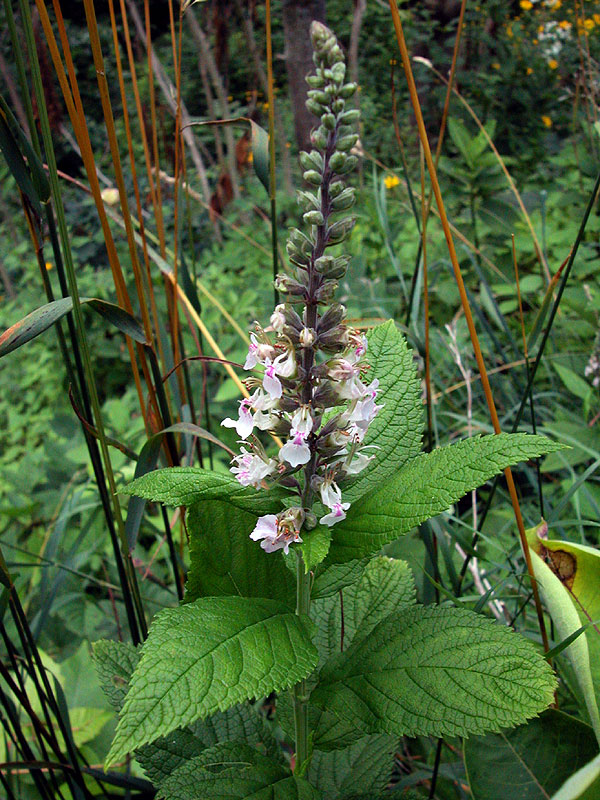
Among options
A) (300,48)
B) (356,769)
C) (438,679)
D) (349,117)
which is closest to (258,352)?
(349,117)

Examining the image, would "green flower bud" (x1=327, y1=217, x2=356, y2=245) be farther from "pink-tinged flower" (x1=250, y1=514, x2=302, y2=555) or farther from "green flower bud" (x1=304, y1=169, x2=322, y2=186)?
"pink-tinged flower" (x1=250, y1=514, x2=302, y2=555)

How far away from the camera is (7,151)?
883 millimetres

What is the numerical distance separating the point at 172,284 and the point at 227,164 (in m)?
3.61

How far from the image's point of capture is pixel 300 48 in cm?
424

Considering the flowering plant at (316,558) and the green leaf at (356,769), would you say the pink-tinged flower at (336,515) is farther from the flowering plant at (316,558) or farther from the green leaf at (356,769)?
the green leaf at (356,769)

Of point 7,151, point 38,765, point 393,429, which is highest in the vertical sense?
point 7,151

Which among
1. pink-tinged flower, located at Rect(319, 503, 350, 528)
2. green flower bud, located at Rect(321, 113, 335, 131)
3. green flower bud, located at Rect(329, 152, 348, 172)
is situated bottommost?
pink-tinged flower, located at Rect(319, 503, 350, 528)

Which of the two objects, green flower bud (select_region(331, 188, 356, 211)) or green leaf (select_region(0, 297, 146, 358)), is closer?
green flower bud (select_region(331, 188, 356, 211))

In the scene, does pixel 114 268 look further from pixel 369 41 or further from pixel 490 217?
pixel 369 41

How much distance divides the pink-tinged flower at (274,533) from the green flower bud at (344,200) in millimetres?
344

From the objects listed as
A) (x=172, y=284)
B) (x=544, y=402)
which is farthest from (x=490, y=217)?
(x=172, y=284)

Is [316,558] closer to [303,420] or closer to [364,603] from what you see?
[303,420]

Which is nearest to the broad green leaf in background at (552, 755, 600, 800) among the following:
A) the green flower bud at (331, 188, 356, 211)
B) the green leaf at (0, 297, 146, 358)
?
the green flower bud at (331, 188, 356, 211)

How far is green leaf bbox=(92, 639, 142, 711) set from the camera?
0.93 m
